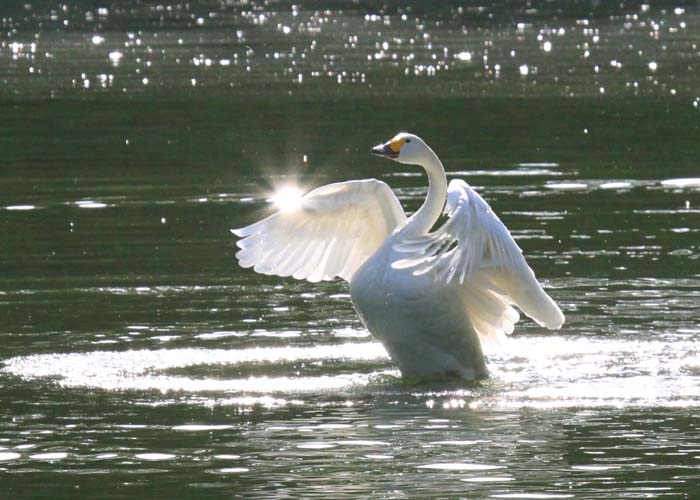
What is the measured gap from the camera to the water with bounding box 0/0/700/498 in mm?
9633

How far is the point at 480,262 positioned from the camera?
11.7 meters

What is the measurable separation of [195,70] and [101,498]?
37.2 metres

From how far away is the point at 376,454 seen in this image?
384 inches

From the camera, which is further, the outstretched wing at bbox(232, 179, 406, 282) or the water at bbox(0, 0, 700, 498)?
the outstretched wing at bbox(232, 179, 406, 282)

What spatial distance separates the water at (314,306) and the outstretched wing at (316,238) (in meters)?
0.56

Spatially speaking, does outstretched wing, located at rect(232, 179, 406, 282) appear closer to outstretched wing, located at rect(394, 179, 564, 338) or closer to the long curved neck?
the long curved neck

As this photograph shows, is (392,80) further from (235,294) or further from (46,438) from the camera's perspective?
(46,438)

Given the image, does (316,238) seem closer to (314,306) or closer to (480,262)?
(314,306)

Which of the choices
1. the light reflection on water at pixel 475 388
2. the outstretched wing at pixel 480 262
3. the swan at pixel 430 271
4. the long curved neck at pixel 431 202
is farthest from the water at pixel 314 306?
the long curved neck at pixel 431 202

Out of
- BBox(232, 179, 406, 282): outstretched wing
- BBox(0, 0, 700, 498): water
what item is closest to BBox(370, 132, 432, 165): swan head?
BBox(232, 179, 406, 282): outstretched wing

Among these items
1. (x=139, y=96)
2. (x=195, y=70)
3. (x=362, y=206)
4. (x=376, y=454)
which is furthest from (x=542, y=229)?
(x=195, y=70)

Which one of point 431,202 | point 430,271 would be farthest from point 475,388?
point 431,202

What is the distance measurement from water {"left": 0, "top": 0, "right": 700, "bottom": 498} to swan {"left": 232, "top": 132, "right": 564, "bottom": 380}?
311 mm

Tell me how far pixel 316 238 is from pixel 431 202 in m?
1.40
